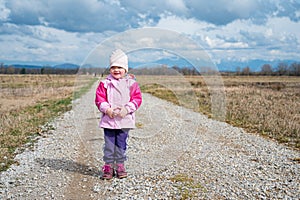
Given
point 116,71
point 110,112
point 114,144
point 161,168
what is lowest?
point 161,168

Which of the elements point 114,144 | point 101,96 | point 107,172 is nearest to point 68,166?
point 107,172

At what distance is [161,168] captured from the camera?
7.82m

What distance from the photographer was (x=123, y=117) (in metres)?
6.34

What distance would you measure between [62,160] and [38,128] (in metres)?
5.06

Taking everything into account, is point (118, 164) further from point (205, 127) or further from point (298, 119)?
point (298, 119)

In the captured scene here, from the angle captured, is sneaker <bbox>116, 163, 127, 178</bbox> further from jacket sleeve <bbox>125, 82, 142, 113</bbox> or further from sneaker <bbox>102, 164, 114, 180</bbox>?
jacket sleeve <bbox>125, 82, 142, 113</bbox>

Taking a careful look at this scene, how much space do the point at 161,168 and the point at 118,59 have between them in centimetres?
298

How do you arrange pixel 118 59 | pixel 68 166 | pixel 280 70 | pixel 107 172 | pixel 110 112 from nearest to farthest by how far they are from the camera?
pixel 110 112 < pixel 118 59 < pixel 107 172 < pixel 68 166 < pixel 280 70

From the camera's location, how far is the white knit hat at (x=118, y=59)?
629cm

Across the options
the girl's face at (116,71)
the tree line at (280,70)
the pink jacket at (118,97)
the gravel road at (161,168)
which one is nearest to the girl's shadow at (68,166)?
the gravel road at (161,168)

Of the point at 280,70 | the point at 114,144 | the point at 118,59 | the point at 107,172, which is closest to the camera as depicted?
the point at 118,59

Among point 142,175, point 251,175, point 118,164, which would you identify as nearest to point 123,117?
point 118,164

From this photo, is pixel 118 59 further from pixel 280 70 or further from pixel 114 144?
pixel 280 70

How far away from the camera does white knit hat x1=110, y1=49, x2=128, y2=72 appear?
6.29 meters
